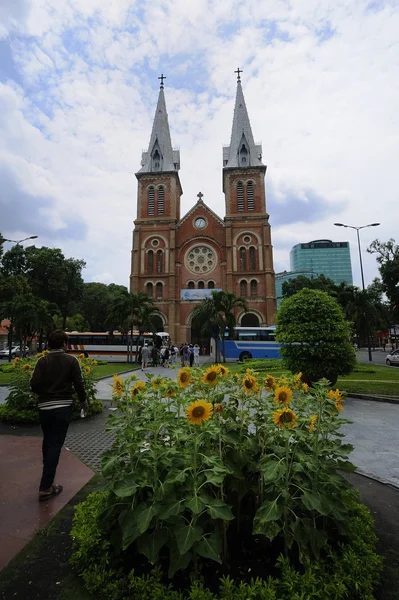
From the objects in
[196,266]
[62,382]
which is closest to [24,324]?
[196,266]

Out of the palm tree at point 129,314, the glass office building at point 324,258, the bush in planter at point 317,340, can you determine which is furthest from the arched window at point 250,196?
the glass office building at point 324,258

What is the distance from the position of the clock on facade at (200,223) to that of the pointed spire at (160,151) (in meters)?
7.52

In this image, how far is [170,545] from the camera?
1.99 m

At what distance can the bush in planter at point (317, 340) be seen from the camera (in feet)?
29.8

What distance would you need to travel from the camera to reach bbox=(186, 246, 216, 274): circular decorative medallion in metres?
38.4

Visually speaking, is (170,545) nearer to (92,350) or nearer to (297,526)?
(297,526)

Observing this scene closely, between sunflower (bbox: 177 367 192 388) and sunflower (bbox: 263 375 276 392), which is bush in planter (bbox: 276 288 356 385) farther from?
sunflower (bbox: 177 367 192 388)

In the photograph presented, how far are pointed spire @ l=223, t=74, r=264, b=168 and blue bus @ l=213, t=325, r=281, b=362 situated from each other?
22.4 meters

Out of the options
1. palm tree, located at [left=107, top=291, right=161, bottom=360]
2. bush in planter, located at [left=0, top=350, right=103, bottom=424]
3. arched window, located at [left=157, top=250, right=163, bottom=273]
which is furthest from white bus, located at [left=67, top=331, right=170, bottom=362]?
bush in planter, located at [left=0, top=350, right=103, bottom=424]

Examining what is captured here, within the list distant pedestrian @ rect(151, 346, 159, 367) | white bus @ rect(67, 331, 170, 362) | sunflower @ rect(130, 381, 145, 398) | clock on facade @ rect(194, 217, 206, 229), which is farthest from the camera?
clock on facade @ rect(194, 217, 206, 229)

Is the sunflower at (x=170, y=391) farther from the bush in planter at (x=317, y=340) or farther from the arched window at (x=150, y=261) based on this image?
the arched window at (x=150, y=261)

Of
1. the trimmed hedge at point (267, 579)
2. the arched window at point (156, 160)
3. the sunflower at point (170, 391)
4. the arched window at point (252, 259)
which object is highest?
the arched window at point (156, 160)

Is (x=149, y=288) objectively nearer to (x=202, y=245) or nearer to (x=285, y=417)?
(x=202, y=245)

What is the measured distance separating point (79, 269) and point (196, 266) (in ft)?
69.6
